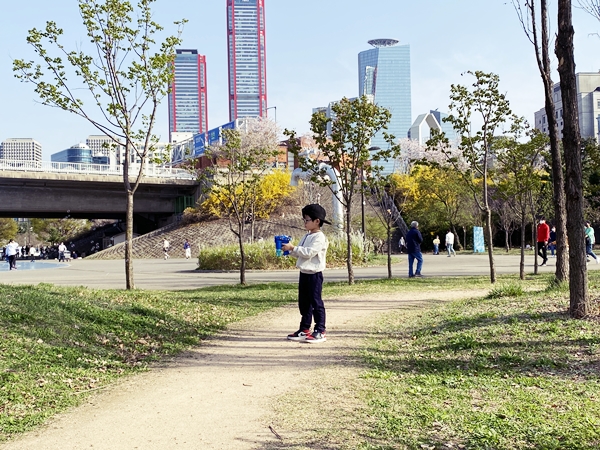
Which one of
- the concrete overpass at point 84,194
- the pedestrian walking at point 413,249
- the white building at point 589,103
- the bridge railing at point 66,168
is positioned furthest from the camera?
the white building at point 589,103

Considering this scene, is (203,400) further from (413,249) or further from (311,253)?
(413,249)

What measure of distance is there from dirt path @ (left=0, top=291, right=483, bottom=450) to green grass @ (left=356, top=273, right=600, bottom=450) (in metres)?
0.69

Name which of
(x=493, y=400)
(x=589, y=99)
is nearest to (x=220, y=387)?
(x=493, y=400)

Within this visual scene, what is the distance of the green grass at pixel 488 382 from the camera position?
4043mm

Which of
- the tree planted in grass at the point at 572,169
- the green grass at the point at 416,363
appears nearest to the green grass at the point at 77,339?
the green grass at the point at 416,363

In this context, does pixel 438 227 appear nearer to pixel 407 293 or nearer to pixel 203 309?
pixel 407 293

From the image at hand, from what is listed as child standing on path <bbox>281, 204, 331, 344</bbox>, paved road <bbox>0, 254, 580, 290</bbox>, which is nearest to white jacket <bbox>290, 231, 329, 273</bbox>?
child standing on path <bbox>281, 204, 331, 344</bbox>

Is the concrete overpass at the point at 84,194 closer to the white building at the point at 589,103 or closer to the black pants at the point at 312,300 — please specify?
the black pants at the point at 312,300

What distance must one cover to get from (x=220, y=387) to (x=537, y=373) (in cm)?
274

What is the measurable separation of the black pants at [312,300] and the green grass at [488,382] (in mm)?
707

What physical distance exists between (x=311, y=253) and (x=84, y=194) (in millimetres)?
49575

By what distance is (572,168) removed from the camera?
749 cm

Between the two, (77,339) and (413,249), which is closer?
(77,339)

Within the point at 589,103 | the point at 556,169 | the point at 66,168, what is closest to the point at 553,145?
the point at 556,169
